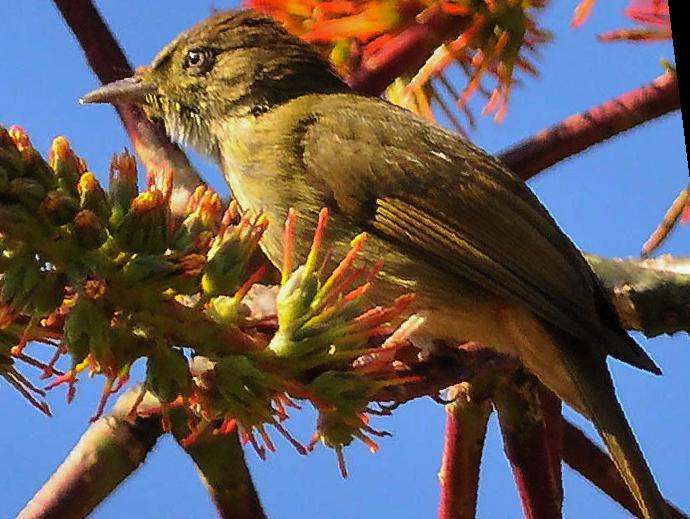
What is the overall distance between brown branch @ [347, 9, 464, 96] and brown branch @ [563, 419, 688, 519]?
51cm

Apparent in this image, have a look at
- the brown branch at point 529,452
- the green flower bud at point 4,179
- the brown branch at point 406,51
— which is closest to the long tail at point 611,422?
the brown branch at point 529,452

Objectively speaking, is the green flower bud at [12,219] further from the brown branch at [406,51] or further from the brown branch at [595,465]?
the brown branch at [595,465]

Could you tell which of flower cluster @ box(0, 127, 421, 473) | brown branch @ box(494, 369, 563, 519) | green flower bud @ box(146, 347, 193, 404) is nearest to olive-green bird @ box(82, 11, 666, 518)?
brown branch @ box(494, 369, 563, 519)

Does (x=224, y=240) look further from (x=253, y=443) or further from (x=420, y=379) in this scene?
(x=420, y=379)

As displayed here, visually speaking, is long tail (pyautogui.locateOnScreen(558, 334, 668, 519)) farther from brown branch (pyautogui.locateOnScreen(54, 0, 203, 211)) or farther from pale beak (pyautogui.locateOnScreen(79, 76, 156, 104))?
pale beak (pyautogui.locateOnScreen(79, 76, 156, 104))

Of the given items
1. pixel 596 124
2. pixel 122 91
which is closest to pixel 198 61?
pixel 122 91

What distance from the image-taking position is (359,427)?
101 cm

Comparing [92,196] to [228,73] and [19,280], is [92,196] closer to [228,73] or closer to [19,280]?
[19,280]

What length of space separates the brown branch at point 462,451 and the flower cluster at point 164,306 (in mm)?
353

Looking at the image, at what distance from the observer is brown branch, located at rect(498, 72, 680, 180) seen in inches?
64.9

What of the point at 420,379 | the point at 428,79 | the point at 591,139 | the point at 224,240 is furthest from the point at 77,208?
the point at 428,79

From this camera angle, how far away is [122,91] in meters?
1.86

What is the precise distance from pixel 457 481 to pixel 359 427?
0.38m

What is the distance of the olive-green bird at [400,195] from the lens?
5.43ft
